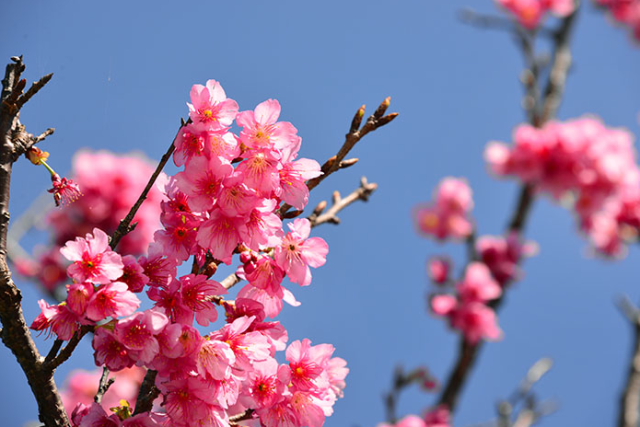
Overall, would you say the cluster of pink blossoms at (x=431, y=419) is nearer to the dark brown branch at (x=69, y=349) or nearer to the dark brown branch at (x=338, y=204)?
the dark brown branch at (x=338, y=204)

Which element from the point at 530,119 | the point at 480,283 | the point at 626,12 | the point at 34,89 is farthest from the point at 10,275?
the point at 626,12

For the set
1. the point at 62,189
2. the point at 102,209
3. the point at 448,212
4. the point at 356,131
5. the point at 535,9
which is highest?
the point at 535,9

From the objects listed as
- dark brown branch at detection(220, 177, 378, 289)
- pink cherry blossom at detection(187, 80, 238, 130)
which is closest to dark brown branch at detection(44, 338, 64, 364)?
pink cherry blossom at detection(187, 80, 238, 130)

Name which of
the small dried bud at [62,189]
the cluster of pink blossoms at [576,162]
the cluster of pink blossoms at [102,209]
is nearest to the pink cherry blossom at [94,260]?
the small dried bud at [62,189]

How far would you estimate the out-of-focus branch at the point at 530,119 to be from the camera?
14.1ft

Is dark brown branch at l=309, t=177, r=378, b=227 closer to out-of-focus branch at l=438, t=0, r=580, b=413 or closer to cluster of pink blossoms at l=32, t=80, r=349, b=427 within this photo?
cluster of pink blossoms at l=32, t=80, r=349, b=427

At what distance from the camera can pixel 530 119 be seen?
17.5 feet

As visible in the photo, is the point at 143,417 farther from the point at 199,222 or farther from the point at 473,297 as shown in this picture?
the point at 473,297

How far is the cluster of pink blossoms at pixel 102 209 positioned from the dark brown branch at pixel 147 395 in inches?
29.7

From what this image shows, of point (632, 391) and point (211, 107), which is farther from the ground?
point (632, 391)

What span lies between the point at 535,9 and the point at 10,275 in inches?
251

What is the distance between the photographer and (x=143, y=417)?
34.4 inches

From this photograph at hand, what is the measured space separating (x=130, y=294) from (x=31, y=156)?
10.0 inches

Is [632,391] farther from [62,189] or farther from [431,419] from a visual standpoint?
[62,189]
